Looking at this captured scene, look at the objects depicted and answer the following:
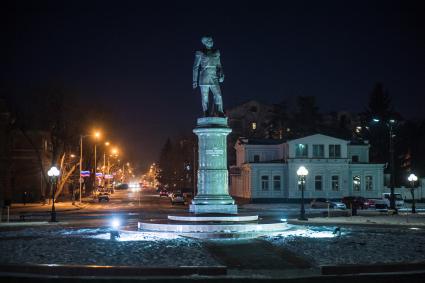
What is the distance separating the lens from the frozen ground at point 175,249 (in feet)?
56.0

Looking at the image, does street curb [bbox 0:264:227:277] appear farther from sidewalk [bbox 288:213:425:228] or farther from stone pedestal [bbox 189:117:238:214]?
sidewalk [bbox 288:213:425:228]

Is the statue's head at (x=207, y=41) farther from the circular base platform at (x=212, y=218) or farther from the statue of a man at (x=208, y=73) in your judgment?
the circular base platform at (x=212, y=218)

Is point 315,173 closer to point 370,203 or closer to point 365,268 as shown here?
point 370,203

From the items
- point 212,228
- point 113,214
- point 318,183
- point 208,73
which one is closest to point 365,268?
point 212,228

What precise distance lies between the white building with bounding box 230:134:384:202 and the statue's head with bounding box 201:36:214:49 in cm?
4928

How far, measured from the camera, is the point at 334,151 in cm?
7956

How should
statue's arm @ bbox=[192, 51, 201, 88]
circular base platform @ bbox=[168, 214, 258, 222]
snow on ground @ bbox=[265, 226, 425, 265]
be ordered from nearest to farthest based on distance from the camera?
snow on ground @ bbox=[265, 226, 425, 265]
circular base platform @ bbox=[168, 214, 258, 222]
statue's arm @ bbox=[192, 51, 201, 88]

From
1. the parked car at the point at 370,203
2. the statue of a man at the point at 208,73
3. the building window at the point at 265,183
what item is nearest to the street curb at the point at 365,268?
the statue of a man at the point at 208,73

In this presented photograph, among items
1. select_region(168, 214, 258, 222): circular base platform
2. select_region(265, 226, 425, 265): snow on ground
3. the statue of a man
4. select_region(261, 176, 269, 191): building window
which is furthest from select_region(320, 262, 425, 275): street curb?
select_region(261, 176, 269, 191): building window

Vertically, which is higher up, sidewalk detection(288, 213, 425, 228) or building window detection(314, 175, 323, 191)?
building window detection(314, 175, 323, 191)

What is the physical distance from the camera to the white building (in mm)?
78750

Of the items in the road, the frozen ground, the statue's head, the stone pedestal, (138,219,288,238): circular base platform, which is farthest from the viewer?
the road

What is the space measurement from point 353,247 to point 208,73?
41.8 feet

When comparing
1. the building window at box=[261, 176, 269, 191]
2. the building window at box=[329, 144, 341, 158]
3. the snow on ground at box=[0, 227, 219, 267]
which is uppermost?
the building window at box=[329, 144, 341, 158]
